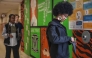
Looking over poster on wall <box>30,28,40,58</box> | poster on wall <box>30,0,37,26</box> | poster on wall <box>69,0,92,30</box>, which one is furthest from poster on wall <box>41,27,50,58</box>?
poster on wall <box>69,0,92,30</box>

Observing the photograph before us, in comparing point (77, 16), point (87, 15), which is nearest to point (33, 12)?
point (77, 16)

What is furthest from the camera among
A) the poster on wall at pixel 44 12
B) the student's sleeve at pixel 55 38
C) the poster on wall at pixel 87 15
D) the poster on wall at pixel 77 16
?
the poster on wall at pixel 44 12

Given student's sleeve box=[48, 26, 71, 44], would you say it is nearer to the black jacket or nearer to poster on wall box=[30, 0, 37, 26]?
the black jacket

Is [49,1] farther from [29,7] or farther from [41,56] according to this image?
[29,7]

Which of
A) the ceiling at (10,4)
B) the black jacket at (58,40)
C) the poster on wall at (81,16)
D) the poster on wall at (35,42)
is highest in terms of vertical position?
the ceiling at (10,4)

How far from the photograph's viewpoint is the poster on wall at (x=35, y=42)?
16.2 feet

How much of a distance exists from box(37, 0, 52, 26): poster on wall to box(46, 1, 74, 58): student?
2.11 meters

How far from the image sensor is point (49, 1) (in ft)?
13.3

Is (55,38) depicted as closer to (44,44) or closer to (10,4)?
(44,44)

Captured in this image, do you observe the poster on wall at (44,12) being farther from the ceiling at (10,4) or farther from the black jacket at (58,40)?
the ceiling at (10,4)

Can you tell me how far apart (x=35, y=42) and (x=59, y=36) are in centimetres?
346

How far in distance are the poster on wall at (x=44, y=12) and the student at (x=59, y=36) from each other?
6.91 ft

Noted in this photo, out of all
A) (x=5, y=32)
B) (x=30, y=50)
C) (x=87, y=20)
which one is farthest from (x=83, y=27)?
(x=30, y=50)

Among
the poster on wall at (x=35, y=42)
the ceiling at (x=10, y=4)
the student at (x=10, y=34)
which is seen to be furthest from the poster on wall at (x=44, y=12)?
the ceiling at (x=10, y=4)
